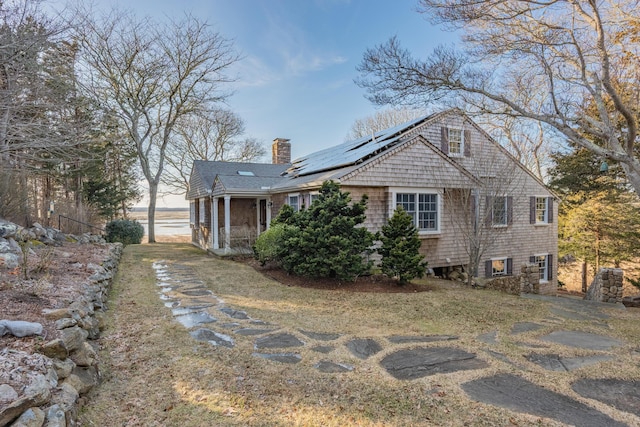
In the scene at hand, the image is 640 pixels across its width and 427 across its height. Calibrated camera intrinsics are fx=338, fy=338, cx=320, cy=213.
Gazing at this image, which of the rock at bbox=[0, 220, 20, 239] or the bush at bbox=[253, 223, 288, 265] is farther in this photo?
the bush at bbox=[253, 223, 288, 265]

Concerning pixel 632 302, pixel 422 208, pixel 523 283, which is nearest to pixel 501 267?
pixel 523 283

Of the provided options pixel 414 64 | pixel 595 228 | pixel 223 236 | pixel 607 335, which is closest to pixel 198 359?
pixel 607 335

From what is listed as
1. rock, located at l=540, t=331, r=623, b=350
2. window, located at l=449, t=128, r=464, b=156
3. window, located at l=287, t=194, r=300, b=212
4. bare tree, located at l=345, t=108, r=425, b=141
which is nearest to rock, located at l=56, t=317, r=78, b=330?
rock, located at l=540, t=331, r=623, b=350

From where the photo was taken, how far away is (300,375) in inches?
130

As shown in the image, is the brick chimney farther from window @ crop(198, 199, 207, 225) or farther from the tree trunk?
the tree trunk

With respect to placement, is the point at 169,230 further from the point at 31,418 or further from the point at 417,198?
the point at 31,418

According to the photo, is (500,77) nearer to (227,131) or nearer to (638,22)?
(638,22)

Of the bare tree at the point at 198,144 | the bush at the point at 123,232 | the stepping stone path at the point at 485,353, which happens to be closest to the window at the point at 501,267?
the stepping stone path at the point at 485,353

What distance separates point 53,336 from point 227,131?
25.1m

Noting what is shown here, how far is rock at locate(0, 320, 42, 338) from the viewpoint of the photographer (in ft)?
9.14

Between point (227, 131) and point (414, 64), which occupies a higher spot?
point (227, 131)

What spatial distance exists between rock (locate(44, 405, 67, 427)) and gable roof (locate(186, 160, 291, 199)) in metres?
10.8

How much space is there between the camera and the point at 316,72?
57.7 ft

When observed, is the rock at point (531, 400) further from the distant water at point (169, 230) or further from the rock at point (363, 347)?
the distant water at point (169, 230)
